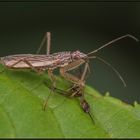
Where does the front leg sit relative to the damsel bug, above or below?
below

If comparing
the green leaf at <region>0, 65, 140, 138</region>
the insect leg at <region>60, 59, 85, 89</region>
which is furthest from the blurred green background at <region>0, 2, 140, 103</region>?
the green leaf at <region>0, 65, 140, 138</region>

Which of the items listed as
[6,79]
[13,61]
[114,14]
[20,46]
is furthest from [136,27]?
[6,79]

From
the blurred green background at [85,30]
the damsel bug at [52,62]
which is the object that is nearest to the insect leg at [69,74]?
the damsel bug at [52,62]

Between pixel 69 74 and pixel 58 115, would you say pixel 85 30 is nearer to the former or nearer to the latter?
pixel 69 74

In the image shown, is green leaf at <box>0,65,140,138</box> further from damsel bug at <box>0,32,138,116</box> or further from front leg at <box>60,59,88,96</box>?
damsel bug at <box>0,32,138,116</box>

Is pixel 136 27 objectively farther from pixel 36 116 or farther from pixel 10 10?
pixel 36 116

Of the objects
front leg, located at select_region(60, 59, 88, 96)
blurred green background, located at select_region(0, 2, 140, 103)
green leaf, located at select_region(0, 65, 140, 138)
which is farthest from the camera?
blurred green background, located at select_region(0, 2, 140, 103)

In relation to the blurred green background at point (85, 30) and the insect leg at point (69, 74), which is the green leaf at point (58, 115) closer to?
the insect leg at point (69, 74)
